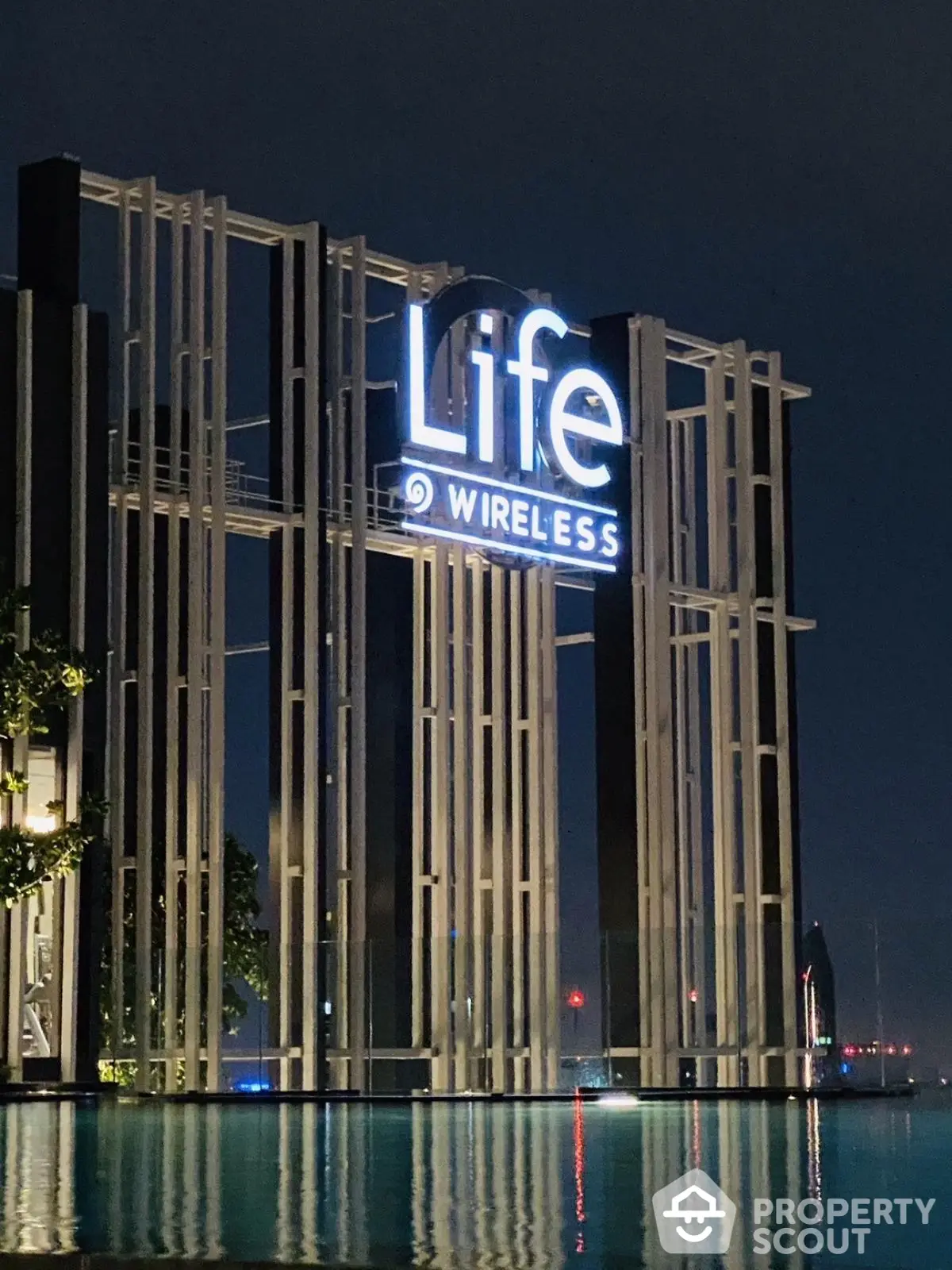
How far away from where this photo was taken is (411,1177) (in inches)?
498

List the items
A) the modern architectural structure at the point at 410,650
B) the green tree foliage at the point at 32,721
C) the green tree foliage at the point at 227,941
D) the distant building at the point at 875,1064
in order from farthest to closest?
the green tree foliage at the point at 227,941 < the distant building at the point at 875,1064 < the modern architectural structure at the point at 410,650 < the green tree foliage at the point at 32,721

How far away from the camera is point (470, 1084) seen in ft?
94.9

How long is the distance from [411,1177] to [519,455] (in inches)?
670

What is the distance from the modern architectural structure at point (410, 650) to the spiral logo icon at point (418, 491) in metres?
0.04

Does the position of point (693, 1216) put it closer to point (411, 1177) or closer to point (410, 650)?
point (411, 1177)

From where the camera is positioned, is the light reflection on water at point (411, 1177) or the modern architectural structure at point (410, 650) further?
the modern architectural structure at point (410, 650)

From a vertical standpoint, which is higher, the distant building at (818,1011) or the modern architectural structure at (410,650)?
the modern architectural structure at (410,650)

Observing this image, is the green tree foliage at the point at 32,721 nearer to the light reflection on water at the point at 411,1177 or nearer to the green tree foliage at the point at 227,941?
the light reflection on water at the point at 411,1177

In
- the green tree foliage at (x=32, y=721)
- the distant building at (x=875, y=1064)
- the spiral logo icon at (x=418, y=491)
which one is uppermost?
the spiral logo icon at (x=418, y=491)

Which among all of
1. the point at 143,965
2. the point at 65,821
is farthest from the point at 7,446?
the point at 143,965

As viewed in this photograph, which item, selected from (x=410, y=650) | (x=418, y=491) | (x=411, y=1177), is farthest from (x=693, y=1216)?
(x=410, y=650)

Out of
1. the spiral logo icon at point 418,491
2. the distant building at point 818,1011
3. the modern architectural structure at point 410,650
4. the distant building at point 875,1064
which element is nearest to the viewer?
the modern architectural structure at point 410,650

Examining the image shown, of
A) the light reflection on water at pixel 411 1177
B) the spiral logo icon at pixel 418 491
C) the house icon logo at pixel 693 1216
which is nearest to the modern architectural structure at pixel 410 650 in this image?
the spiral logo icon at pixel 418 491

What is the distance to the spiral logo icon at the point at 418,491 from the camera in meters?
27.1
